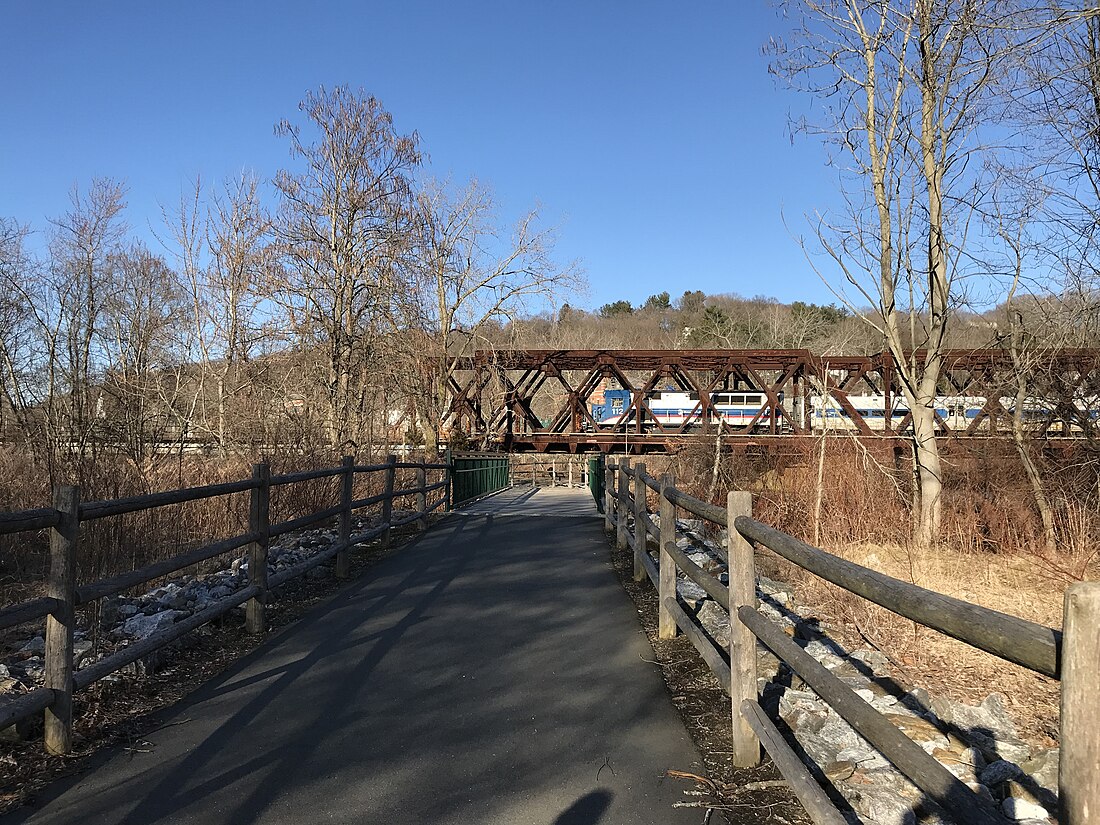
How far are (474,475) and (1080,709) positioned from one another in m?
23.4

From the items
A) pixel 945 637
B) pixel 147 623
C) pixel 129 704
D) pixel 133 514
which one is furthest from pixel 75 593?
pixel 133 514

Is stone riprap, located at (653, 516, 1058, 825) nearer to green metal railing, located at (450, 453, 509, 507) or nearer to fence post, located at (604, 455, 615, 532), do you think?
fence post, located at (604, 455, 615, 532)

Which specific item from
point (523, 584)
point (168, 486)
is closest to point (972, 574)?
point (523, 584)

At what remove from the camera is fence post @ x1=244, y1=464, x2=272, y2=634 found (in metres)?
6.71

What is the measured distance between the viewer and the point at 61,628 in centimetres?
420

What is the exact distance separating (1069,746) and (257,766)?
11.8ft

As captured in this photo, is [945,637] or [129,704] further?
[945,637]

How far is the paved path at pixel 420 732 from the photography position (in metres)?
3.59

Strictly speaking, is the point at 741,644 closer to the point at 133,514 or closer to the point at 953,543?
the point at 953,543

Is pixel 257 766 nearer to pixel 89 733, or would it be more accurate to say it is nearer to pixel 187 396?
pixel 89 733

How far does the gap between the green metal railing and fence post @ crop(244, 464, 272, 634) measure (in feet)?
42.5

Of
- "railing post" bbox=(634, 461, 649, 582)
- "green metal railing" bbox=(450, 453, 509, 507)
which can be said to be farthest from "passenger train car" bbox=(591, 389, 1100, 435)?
"railing post" bbox=(634, 461, 649, 582)

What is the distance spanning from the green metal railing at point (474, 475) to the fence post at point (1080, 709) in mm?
18544

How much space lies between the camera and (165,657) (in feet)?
18.8
